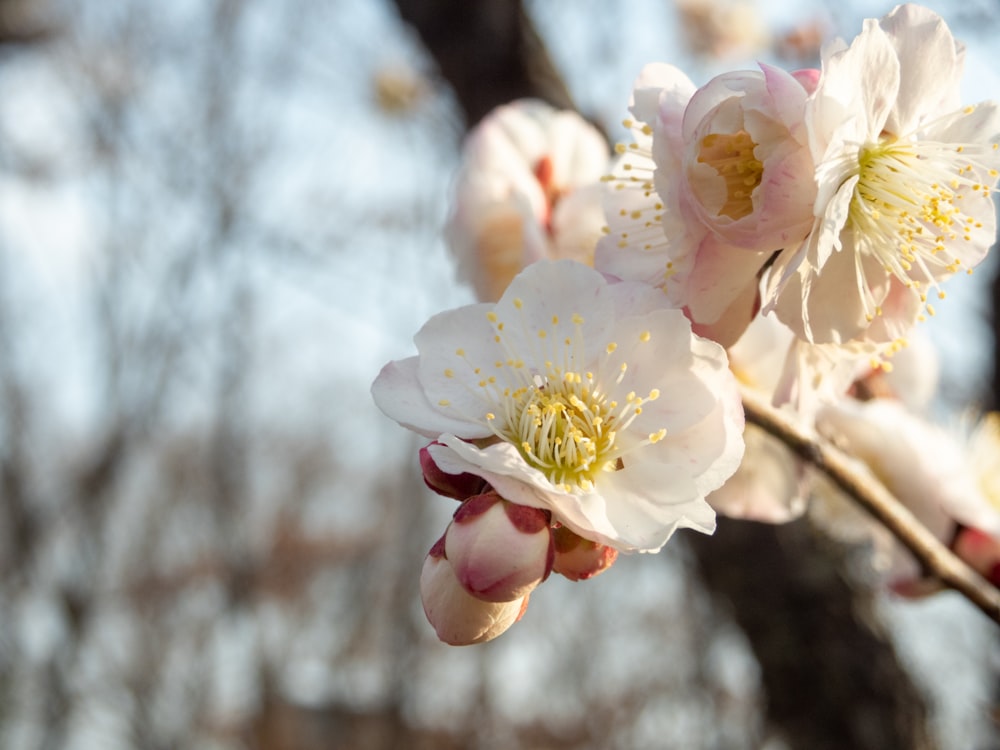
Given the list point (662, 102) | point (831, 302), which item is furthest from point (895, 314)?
point (662, 102)

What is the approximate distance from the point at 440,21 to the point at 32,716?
2862 millimetres

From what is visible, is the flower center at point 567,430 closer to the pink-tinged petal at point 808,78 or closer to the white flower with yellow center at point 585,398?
the white flower with yellow center at point 585,398

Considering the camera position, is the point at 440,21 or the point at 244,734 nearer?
the point at 440,21

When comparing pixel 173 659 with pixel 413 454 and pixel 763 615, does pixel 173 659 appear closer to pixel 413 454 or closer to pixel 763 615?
pixel 413 454

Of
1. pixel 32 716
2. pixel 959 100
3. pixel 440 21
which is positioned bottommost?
pixel 32 716

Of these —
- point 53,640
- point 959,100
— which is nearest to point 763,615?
point 959,100

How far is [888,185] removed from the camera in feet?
1.57

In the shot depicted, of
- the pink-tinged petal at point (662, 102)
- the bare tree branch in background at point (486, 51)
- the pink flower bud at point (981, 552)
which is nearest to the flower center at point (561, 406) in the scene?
the pink-tinged petal at point (662, 102)

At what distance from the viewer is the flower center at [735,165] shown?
1.47 ft

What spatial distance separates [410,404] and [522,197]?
26 cm

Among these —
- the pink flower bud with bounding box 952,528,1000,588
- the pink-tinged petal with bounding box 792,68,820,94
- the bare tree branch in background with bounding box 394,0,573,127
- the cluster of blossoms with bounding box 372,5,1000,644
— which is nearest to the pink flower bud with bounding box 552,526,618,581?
the cluster of blossoms with bounding box 372,5,1000,644

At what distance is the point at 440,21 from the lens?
1.43 meters

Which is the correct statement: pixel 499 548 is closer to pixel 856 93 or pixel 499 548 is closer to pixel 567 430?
pixel 567 430

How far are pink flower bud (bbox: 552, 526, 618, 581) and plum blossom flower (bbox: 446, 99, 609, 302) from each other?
22cm
